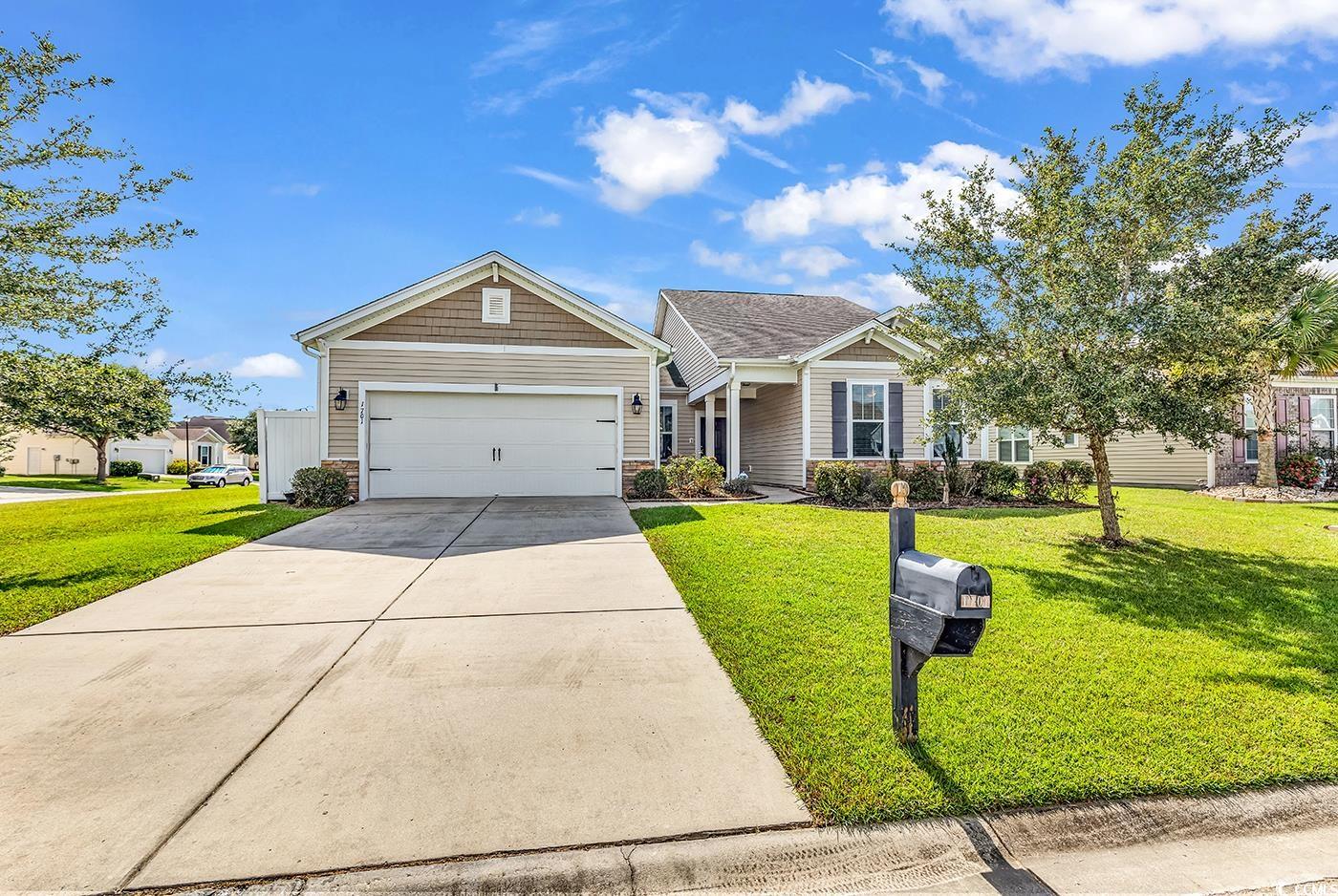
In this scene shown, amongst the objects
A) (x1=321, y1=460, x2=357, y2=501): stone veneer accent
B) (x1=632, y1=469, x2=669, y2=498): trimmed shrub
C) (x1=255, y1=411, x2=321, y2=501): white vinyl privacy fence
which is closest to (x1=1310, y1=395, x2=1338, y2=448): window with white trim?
(x1=632, y1=469, x2=669, y2=498): trimmed shrub

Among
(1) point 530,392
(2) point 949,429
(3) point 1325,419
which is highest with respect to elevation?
(1) point 530,392

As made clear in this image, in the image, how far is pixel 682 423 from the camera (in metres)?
18.2

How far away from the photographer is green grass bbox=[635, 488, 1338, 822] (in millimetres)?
2686

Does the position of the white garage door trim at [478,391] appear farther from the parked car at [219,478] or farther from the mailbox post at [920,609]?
the parked car at [219,478]

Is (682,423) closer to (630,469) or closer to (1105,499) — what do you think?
(630,469)

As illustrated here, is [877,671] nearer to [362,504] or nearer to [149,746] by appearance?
[149,746]

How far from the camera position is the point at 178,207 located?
27.1ft

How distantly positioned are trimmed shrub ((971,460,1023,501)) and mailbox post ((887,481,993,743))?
11.0 m

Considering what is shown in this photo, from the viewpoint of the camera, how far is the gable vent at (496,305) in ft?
40.9

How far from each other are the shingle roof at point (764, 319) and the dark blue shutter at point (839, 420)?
4.31 feet

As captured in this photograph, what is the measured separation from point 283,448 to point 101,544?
16.0ft

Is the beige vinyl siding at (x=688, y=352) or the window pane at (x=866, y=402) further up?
the beige vinyl siding at (x=688, y=352)

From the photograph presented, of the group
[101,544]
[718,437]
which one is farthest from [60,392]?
[718,437]

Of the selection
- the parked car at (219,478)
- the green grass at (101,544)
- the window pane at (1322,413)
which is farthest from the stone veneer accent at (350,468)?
the parked car at (219,478)
